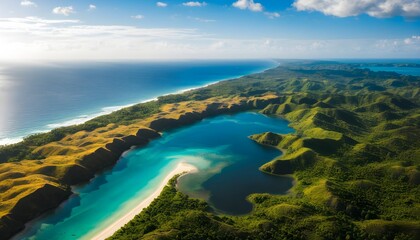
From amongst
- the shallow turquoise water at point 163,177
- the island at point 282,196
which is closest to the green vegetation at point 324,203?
the island at point 282,196

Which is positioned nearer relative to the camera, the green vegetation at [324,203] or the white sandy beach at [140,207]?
the green vegetation at [324,203]

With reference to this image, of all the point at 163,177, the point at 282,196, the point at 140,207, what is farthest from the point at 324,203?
the point at 163,177

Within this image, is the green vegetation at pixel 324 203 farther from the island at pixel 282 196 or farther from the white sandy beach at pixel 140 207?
the white sandy beach at pixel 140 207

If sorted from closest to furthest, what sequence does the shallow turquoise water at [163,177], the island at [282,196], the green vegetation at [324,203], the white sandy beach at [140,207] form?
1. the green vegetation at [324,203]
2. the island at [282,196]
3. the white sandy beach at [140,207]
4. the shallow turquoise water at [163,177]

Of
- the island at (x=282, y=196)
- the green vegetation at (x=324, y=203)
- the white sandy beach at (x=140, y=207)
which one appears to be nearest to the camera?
the green vegetation at (x=324, y=203)

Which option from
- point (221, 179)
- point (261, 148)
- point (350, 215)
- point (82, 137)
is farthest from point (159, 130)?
point (350, 215)

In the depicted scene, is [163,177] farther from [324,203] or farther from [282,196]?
[324,203]

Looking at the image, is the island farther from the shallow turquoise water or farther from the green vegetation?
the shallow turquoise water

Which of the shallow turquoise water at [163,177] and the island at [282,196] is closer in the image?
the island at [282,196]
